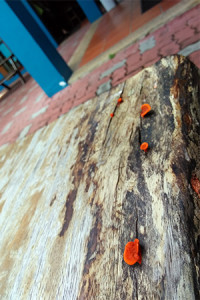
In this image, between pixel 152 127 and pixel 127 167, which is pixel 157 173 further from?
pixel 152 127

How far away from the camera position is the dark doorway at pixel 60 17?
9330mm

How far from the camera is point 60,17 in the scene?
977 centimetres

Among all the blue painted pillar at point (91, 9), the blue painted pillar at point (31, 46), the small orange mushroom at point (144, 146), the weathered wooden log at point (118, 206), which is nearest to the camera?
the weathered wooden log at point (118, 206)

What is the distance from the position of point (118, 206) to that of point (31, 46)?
10.5 feet

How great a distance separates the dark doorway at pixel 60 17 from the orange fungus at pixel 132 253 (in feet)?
34.4

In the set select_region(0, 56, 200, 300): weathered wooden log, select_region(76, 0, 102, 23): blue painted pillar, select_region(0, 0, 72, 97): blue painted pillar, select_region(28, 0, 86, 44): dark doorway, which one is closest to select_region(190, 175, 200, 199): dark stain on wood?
select_region(0, 56, 200, 300): weathered wooden log

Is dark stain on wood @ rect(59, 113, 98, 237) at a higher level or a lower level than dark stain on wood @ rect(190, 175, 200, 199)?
higher

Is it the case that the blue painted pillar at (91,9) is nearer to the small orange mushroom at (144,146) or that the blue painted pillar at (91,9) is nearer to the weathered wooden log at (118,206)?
the weathered wooden log at (118,206)

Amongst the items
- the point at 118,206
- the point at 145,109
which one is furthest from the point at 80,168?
the point at 145,109

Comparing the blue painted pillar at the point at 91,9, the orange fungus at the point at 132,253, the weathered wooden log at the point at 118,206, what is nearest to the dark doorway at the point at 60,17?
the blue painted pillar at the point at 91,9

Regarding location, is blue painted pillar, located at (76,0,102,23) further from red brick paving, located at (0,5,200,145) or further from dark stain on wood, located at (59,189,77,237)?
dark stain on wood, located at (59,189,77,237)

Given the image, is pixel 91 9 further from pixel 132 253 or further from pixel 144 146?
pixel 132 253

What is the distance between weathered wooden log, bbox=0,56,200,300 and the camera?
79 cm

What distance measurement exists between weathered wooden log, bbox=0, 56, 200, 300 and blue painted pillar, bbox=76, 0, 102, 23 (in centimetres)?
705
